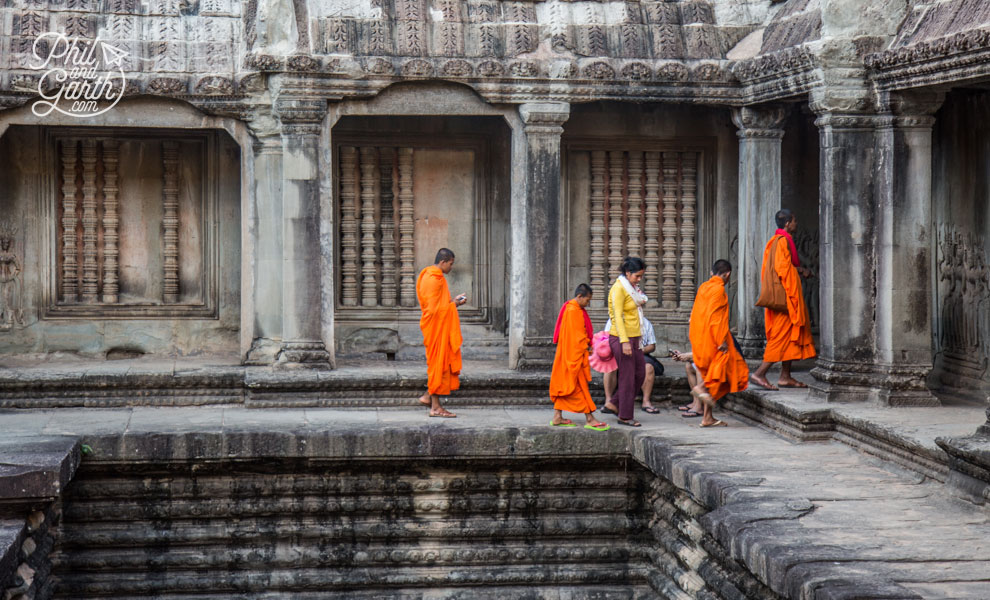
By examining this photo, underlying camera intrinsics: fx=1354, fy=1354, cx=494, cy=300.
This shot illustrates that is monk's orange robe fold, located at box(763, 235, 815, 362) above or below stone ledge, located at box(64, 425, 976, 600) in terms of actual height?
above

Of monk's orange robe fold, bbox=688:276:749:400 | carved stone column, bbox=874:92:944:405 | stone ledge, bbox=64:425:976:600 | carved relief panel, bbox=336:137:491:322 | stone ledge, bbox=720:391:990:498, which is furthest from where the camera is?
carved relief panel, bbox=336:137:491:322

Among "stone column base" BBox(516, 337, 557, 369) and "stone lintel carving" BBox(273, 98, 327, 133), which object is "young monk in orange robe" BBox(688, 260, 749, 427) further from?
"stone lintel carving" BBox(273, 98, 327, 133)

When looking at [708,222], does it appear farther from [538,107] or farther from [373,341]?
[373,341]

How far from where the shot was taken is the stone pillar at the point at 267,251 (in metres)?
11.8

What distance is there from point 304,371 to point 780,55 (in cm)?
474

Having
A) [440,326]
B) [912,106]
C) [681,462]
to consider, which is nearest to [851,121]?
[912,106]

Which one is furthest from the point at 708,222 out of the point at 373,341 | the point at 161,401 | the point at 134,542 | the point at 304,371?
the point at 134,542

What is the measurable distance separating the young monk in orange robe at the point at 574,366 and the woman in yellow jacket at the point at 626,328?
0.37m

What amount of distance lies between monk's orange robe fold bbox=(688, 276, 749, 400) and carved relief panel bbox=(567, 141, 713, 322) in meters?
2.73

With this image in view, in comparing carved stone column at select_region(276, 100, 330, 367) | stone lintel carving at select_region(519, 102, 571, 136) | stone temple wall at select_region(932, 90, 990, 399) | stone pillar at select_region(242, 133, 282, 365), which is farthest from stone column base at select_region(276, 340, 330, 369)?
stone temple wall at select_region(932, 90, 990, 399)

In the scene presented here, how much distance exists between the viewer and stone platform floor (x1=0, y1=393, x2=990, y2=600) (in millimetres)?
6559

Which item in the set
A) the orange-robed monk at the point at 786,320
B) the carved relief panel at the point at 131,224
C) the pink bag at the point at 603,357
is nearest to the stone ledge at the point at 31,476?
the carved relief panel at the point at 131,224

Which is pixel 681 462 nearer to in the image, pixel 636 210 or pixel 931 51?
pixel 931 51

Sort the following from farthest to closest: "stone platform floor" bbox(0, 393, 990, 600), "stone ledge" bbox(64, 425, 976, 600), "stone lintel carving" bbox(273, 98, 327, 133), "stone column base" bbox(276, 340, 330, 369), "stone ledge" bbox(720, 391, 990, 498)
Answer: "stone column base" bbox(276, 340, 330, 369) < "stone lintel carving" bbox(273, 98, 327, 133) < "stone ledge" bbox(720, 391, 990, 498) < "stone ledge" bbox(64, 425, 976, 600) < "stone platform floor" bbox(0, 393, 990, 600)
